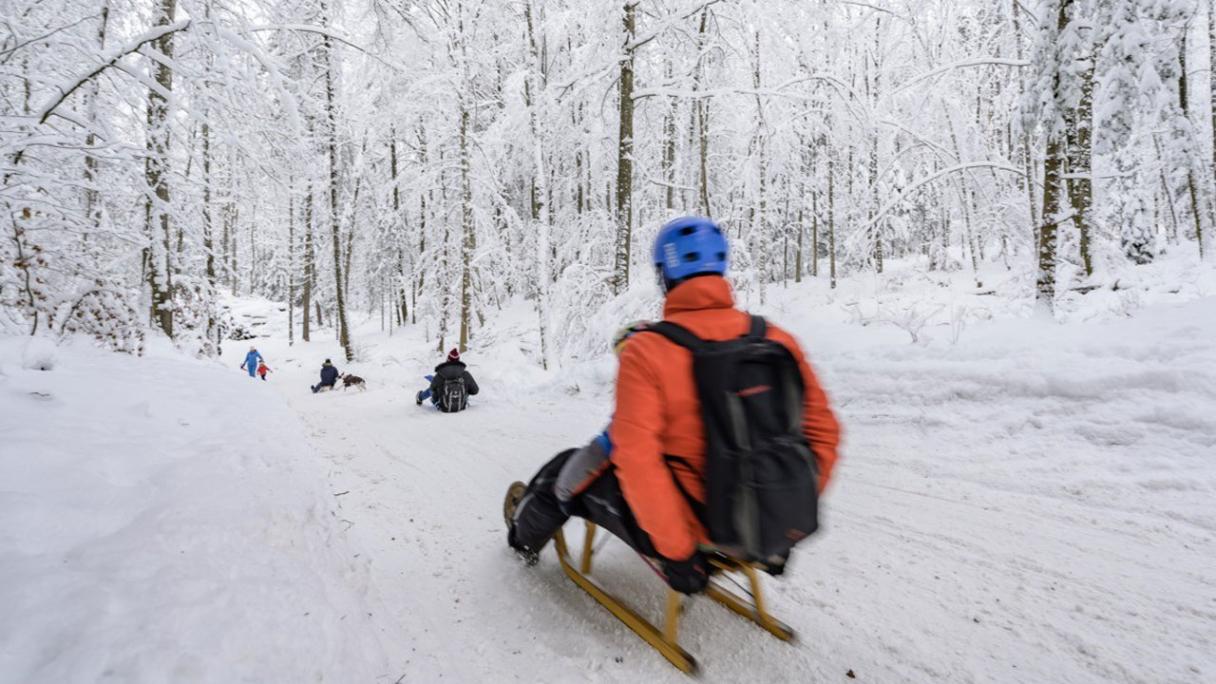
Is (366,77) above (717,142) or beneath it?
above

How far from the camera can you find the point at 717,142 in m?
21.7

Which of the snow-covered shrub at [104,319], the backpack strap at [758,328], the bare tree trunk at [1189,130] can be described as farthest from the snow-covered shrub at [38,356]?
the bare tree trunk at [1189,130]

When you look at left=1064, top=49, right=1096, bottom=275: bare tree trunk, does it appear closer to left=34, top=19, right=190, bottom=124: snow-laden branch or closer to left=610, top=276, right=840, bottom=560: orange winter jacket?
left=610, top=276, right=840, bottom=560: orange winter jacket

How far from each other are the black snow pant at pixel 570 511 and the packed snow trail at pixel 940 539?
0.34 m

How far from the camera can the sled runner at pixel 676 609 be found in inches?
93.5

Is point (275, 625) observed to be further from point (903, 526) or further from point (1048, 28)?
point (1048, 28)

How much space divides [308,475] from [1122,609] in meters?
5.41

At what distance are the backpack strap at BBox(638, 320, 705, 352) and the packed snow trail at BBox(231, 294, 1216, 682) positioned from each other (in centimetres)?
146

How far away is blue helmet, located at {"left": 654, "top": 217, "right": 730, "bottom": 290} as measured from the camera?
93.4 inches

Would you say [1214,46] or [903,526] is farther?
[1214,46]

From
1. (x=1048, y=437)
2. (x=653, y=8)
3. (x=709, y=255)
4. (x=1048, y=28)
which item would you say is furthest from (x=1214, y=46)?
(x=709, y=255)

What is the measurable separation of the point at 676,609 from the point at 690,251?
1.59m

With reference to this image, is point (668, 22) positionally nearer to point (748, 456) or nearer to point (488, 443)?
point (488, 443)

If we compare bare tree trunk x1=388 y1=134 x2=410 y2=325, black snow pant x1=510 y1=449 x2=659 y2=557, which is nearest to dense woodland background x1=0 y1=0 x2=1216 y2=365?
bare tree trunk x1=388 y1=134 x2=410 y2=325
